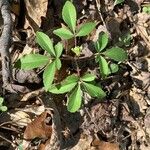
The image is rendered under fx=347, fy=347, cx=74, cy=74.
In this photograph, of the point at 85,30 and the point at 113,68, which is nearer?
the point at 85,30

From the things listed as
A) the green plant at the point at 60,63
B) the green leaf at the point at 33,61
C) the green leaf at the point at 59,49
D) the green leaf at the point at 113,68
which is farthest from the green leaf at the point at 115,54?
the green leaf at the point at 33,61

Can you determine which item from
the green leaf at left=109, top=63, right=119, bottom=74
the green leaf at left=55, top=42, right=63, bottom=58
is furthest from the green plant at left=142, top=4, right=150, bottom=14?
the green leaf at left=55, top=42, right=63, bottom=58

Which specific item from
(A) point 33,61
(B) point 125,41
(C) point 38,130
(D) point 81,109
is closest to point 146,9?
(B) point 125,41

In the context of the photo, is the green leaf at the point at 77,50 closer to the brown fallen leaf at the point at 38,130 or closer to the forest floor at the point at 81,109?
the forest floor at the point at 81,109

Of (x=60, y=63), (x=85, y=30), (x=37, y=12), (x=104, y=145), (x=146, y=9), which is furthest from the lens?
(x=146, y=9)

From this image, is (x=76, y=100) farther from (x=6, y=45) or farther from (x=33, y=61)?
(x=6, y=45)

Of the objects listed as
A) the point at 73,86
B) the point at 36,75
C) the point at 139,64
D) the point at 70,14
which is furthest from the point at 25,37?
the point at 139,64
